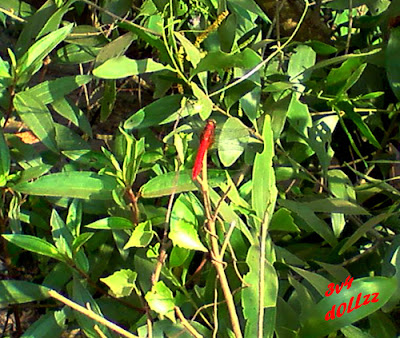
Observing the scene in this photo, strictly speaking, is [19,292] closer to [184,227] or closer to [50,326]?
[50,326]

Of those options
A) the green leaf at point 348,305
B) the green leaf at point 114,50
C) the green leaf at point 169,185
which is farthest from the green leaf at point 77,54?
the green leaf at point 348,305

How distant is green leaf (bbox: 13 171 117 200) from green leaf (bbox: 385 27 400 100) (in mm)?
492

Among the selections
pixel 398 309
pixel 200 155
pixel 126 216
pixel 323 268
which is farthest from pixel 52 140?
pixel 398 309

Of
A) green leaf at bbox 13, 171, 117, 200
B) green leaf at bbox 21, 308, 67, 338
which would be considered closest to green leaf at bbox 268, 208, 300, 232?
green leaf at bbox 13, 171, 117, 200

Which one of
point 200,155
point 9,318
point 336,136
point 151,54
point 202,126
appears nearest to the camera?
point 200,155

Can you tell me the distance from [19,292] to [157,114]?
1.03 feet

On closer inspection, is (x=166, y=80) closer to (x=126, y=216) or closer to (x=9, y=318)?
(x=126, y=216)

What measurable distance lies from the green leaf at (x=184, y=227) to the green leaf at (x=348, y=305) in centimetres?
16

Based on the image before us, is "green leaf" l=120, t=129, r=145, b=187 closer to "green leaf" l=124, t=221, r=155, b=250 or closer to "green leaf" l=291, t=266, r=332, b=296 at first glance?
"green leaf" l=124, t=221, r=155, b=250

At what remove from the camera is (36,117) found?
88 centimetres

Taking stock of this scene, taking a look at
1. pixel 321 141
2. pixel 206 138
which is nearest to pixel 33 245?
pixel 206 138

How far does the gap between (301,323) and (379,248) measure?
22 cm

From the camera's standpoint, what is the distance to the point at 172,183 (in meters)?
0.78

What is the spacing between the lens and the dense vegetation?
0.71 metres
